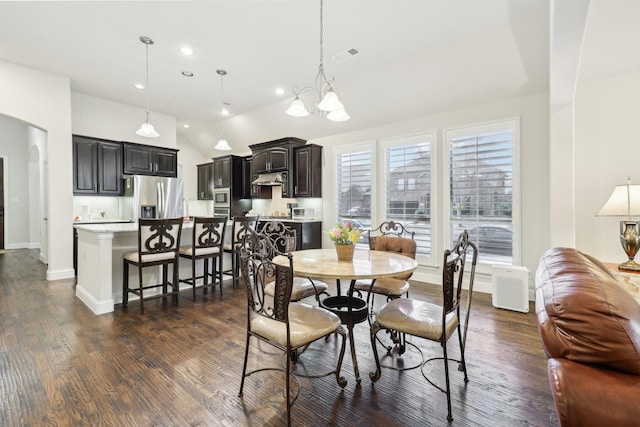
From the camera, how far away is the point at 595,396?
32.8 inches

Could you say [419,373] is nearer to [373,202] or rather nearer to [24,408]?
[24,408]

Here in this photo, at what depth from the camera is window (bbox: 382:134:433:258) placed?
4.77 m

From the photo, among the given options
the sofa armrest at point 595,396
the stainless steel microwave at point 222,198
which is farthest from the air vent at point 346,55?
the stainless steel microwave at point 222,198

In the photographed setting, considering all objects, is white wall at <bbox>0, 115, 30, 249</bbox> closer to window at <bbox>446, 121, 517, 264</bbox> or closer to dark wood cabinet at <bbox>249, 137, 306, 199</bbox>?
dark wood cabinet at <bbox>249, 137, 306, 199</bbox>

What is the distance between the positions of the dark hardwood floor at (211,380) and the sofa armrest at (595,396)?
1078mm

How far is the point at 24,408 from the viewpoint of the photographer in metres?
1.80

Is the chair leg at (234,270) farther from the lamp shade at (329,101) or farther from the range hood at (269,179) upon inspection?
the lamp shade at (329,101)

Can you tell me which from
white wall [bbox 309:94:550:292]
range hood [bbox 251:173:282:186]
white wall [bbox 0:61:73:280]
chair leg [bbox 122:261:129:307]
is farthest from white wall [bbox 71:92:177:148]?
white wall [bbox 309:94:550:292]

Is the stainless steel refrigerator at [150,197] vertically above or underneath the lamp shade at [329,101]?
underneath

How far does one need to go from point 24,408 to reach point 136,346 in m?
0.83

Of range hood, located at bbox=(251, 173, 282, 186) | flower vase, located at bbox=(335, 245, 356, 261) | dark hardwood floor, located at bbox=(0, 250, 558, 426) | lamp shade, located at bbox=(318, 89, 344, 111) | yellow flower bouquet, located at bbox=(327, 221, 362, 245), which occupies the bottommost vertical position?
dark hardwood floor, located at bbox=(0, 250, 558, 426)

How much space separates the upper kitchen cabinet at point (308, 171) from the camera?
5949mm

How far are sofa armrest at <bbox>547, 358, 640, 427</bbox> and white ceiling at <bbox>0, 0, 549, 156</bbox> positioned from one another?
3.22m

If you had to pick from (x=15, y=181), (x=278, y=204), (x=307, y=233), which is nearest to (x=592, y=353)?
(x=307, y=233)
